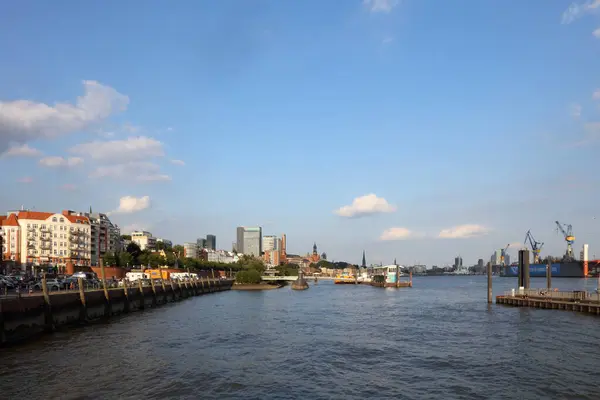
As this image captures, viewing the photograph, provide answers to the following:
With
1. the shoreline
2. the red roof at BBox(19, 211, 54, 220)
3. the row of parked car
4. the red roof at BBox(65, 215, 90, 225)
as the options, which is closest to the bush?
the shoreline

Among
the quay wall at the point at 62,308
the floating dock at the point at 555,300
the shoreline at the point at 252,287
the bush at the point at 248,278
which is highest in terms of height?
the quay wall at the point at 62,308

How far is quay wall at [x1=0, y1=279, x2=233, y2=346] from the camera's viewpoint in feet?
139

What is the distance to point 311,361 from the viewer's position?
124ft

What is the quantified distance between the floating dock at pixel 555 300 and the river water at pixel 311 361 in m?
8.37

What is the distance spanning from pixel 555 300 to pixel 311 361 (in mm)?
55042

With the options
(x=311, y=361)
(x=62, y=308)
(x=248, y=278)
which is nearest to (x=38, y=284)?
(x=62, y=308)

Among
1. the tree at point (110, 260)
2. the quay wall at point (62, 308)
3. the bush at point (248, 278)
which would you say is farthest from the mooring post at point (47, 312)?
the bush at point (248, 278)

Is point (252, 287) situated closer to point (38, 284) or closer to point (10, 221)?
point (10, 221)

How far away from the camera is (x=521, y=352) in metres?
42.0

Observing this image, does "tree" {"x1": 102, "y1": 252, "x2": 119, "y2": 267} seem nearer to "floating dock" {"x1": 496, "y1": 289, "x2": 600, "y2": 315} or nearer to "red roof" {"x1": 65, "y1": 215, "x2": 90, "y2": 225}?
"red roof" {"x1": 65, "y1": 215, "x2": 90, "y2": 225}

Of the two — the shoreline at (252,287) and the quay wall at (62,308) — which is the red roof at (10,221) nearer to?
the shoreline at (252,287)

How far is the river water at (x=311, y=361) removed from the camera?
95.9ft

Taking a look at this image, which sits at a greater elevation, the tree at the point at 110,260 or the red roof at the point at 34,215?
the red roof at the point at 34,215

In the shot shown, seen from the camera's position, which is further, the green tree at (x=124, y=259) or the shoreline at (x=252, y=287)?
the shoreline at (x=252, y=287)
